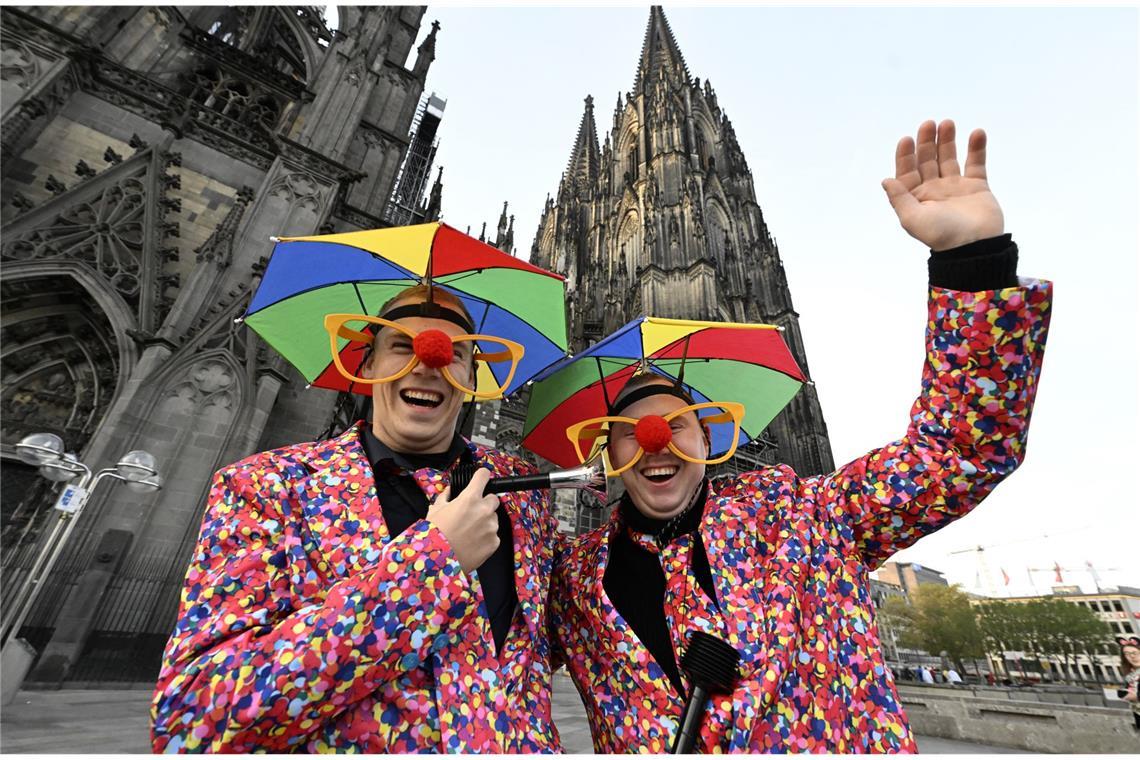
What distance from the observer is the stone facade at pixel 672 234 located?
24.2m

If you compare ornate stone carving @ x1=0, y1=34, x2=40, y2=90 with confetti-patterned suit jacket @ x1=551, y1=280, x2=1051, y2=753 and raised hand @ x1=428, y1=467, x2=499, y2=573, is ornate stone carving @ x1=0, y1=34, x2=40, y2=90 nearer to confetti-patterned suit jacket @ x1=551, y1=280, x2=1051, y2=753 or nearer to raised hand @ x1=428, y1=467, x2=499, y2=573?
raised hand @ x1=428, y1=467, x2=499, y2=573

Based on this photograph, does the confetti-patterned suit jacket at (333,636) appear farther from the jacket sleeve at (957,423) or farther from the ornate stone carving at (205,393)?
the ornate stone carving at (205,393)

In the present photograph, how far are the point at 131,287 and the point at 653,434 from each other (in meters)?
10.0

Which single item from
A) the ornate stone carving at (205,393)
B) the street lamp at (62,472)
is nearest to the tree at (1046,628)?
the ornate stone carving at (205,393)

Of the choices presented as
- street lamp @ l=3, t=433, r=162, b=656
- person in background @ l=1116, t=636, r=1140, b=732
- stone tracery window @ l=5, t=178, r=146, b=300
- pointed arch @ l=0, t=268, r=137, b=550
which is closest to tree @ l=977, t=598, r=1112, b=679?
person in background @ l=1116, t=636, r=1140, b=732

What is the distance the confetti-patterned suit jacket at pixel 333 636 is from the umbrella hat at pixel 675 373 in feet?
3.79

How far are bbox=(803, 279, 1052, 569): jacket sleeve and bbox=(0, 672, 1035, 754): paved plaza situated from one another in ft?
15.7

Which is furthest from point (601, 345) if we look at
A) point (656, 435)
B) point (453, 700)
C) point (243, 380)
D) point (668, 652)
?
point (243, 380)

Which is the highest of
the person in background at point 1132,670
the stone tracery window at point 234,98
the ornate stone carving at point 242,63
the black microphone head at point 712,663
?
the ornate stone carving at point 242,63

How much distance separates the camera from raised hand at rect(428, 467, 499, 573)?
3.71 feet

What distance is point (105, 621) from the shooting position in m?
6.13

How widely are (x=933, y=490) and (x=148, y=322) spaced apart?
10144 millimetres

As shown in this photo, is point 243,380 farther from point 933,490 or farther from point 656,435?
point 933,490

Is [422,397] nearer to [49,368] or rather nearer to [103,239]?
[103,239]
